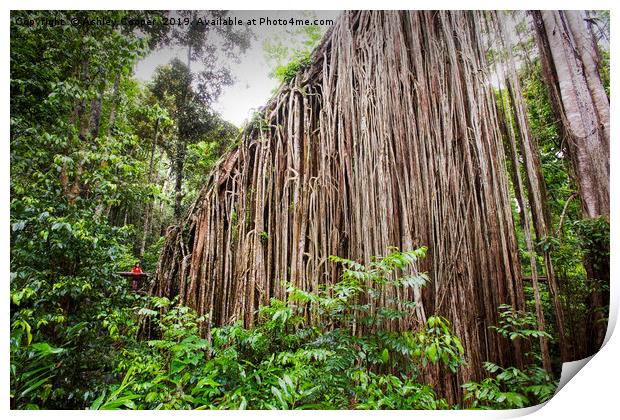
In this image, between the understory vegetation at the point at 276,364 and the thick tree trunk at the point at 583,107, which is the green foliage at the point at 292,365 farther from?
the thick tree trunk at the point at 583,107

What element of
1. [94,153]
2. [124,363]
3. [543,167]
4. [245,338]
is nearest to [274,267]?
[245,338]

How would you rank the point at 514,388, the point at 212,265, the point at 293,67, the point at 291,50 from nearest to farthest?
the point at 514,388, the point at 212,265, the point at 291,50, the point at 293,67

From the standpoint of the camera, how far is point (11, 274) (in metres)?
1.62

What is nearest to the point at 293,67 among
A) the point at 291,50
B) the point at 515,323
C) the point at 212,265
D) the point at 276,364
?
the point at 291,50

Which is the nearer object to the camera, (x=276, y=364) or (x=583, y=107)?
(x=276, y=364)

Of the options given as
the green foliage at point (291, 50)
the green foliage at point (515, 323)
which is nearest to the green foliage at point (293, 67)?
the green foliage at point (291, 50)

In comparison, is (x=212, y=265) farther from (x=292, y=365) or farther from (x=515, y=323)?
(x=515, y=323)

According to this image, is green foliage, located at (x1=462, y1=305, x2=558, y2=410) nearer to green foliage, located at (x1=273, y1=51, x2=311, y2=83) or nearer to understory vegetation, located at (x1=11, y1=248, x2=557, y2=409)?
understory vegetation, located at (x1=11, y1=248, x2=557, y2=409)

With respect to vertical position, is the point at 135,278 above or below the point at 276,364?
above

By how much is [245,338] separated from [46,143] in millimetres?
1696

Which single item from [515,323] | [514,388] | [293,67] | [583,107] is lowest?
[514,388]

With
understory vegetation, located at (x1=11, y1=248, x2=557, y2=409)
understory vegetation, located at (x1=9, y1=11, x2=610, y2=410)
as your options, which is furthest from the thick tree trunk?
understory vegetation, located at (x1=11, y1=248, x2=557, y2=409)

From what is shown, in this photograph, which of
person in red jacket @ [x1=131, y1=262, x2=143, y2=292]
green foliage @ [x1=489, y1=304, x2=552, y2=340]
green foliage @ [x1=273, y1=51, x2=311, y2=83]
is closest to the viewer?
green foliage @ [x1=489, y1=304, x2=552, y2=340]

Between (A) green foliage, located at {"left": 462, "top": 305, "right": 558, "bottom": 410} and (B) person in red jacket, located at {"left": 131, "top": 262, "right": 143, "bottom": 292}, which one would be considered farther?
(B) person in red jacket, located at {"left": 131, "top": 262, "right": 143, "bottom": 292}
